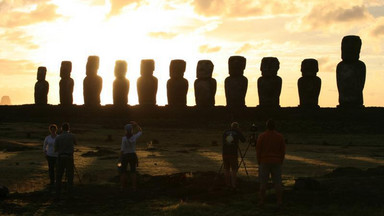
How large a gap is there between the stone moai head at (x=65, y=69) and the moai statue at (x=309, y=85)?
26.1 metres

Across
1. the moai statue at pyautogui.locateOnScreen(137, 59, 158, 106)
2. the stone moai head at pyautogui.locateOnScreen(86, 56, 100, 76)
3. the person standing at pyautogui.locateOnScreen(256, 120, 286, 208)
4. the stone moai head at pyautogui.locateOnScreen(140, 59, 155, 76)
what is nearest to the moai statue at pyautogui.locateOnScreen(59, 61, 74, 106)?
the stone moai head at pyautogui.locateOnScreen(86, 56, 100, 76)

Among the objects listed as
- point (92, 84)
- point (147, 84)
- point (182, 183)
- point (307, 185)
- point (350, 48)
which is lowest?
point (182, 183)

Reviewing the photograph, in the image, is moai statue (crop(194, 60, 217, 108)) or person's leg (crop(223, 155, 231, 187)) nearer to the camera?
person's leg (crop(223, 155, 231, 187))

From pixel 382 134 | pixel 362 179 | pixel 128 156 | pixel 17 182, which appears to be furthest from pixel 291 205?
pixel 382 134

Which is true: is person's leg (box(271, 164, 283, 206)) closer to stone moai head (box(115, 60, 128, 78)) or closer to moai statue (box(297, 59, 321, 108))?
moai statue (box(297, 59, 321, 108))

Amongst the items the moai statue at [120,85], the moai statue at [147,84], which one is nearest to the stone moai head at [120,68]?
the moai statue at [120,85]

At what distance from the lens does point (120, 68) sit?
Result: 2586 inches

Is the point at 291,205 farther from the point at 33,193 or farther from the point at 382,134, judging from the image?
the point at 382,134

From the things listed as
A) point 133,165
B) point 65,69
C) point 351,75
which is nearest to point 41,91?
point 65,69

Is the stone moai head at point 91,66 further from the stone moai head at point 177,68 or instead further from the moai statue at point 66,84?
the stone moai head at point 177,68

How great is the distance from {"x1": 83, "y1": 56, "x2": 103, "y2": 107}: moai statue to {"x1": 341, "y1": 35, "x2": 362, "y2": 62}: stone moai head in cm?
2617

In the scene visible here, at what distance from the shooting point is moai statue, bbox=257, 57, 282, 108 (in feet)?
187

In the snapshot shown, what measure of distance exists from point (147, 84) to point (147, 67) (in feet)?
7.37

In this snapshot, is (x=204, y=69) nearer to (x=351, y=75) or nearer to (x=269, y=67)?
(x=269, y=67)
